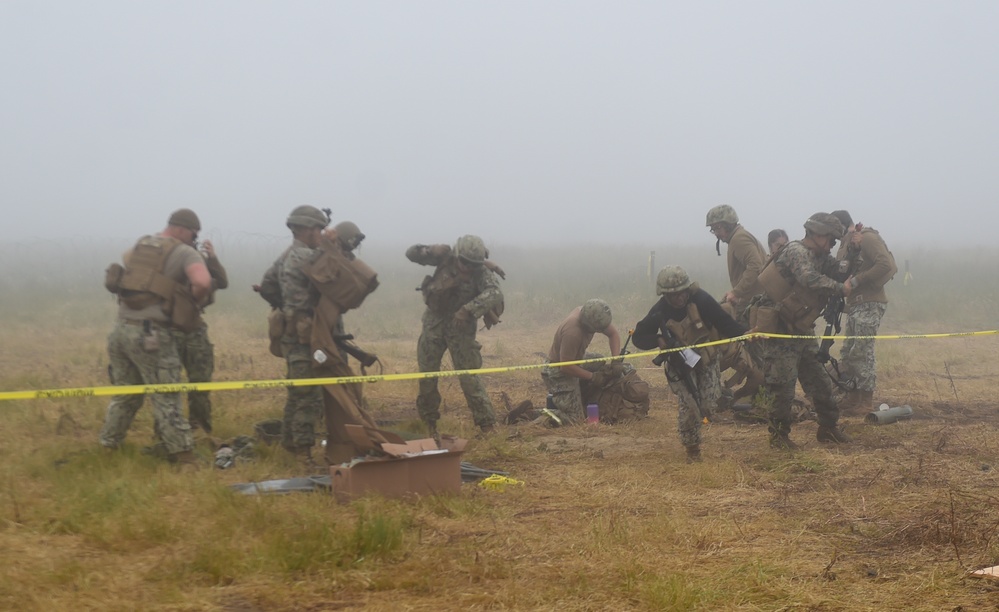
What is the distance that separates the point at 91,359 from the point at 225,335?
353 centimetres

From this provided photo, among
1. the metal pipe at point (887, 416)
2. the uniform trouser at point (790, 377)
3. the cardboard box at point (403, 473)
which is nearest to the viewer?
the cardboard box at point (403, 473)

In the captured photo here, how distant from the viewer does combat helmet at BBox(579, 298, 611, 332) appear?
27.9ft

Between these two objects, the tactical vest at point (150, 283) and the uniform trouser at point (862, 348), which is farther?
the uniform trouser at point (862, 348)

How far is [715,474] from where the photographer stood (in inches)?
249

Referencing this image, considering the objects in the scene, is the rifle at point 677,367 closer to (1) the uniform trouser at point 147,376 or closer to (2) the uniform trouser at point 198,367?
(1) the uniform trouser at point 147,376

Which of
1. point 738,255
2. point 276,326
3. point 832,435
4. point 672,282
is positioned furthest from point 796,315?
point 276,326

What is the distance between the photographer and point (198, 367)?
741 cm

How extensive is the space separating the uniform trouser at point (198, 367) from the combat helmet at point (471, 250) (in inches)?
90.6

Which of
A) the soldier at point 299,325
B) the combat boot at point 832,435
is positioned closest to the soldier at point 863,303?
the combat boot at point 832,435

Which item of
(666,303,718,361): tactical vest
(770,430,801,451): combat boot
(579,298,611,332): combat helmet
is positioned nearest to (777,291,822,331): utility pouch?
(666,303,718,361): tactical vest

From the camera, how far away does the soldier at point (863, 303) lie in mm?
9109

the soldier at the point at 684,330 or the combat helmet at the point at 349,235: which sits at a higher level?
the combat helmet at the point at 349,235

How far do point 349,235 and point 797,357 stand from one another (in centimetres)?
425

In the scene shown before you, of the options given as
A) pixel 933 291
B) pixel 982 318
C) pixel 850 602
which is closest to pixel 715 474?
pixel 850 602
